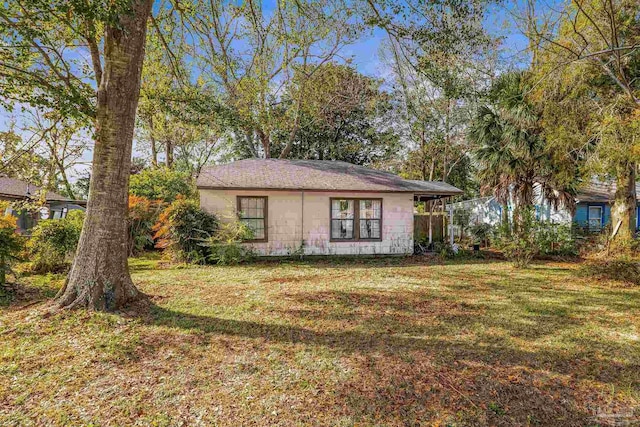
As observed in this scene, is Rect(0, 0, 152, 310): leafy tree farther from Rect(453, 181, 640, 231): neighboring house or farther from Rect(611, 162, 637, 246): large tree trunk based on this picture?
Rect(453, 181, 640, 231): neighboring house

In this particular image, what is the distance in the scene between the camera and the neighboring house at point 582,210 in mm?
16969

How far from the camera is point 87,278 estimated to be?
5062 mm

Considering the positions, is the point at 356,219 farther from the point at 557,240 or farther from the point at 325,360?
the point at 325,360

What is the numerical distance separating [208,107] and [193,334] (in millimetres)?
5564

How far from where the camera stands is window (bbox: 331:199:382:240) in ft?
38.9

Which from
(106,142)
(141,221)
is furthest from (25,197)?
(106,142)

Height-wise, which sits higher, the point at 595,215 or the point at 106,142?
the point at 106,142

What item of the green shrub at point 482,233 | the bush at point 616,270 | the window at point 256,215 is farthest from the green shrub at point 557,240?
the window at point 256,215

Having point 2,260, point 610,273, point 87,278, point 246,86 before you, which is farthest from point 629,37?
point 2,260

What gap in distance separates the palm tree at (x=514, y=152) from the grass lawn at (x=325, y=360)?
7.17m

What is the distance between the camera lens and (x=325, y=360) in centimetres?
373

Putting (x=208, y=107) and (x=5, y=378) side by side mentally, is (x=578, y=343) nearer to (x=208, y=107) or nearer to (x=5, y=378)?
(x=5, y=378)

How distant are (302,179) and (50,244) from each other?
7048 mm

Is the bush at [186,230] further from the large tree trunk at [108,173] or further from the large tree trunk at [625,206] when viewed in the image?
the large tree trunk at [625,206]
